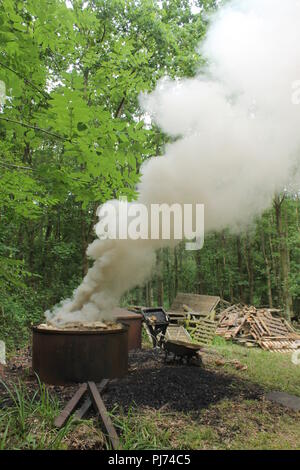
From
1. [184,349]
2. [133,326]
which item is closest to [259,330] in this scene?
[133,326]

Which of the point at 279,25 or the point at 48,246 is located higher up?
the point at 279,25

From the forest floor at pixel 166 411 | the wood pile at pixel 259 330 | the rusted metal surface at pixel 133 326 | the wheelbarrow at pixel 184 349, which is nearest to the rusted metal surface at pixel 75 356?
the forest floor at pixel 166 411

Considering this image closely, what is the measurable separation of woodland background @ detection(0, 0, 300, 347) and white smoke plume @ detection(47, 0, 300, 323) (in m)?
1.26

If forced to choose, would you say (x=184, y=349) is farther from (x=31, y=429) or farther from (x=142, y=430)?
(x=31, y=429)

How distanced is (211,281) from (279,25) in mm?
19119

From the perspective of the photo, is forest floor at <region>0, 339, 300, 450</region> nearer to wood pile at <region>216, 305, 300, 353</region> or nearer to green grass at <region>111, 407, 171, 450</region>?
green grass at <region>111, 407, 171, 450</region>

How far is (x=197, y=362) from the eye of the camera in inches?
279

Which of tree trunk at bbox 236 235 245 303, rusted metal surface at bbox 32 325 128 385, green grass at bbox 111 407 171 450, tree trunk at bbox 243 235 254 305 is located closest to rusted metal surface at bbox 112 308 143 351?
rusted metal surface at bbox 32 325 128 385

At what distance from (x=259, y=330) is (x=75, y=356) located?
329 inches

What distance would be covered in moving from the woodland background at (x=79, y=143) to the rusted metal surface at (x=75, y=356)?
1187 millimetres

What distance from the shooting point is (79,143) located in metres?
2.76

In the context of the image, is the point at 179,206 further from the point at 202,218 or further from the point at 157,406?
the point at 157,406

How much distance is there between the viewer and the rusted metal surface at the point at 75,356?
5.52m
